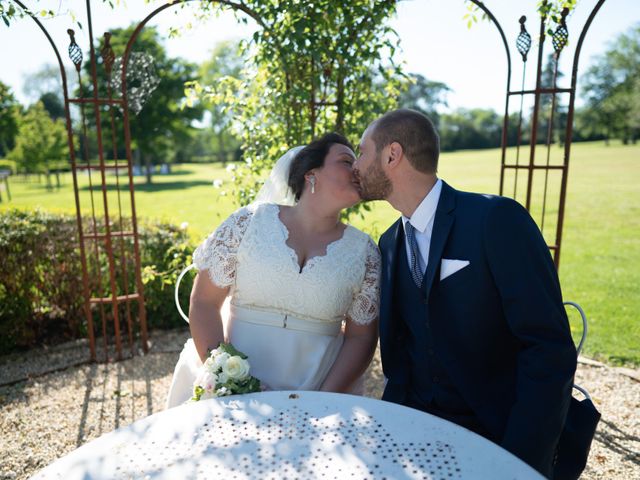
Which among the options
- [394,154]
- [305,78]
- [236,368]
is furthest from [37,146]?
[394,154]

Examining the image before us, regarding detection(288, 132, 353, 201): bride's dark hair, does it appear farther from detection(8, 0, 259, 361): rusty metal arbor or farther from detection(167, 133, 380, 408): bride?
detection(8, 0, 259, 361): rusty metal arbor

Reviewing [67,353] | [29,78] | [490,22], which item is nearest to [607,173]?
[490,22]

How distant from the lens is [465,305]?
6.83 ft

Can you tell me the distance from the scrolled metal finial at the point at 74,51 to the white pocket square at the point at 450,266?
11.4ft

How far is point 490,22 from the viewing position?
14.0ft

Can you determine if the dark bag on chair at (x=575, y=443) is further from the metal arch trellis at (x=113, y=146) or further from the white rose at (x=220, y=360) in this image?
the metal arch trellis at (x=113, y=146)

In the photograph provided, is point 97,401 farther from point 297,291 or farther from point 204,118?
point 204,118

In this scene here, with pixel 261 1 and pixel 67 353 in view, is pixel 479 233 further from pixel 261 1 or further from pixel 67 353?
pixel 67 353

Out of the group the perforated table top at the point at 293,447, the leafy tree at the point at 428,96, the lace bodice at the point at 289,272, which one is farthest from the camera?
the leafy tree at the point at 428,96

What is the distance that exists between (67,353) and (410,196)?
13.5 ft

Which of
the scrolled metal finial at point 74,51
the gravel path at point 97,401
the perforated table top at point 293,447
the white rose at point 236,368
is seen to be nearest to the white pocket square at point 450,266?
the perforated table top at point 293,447

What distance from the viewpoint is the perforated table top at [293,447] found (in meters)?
1.43

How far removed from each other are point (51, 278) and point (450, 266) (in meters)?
4.52

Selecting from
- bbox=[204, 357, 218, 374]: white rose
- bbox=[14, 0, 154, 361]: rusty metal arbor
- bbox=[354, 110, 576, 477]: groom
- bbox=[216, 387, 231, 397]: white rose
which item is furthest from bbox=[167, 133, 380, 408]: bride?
bbox=[14, 0, 154, 361]: rusty metal arbor
